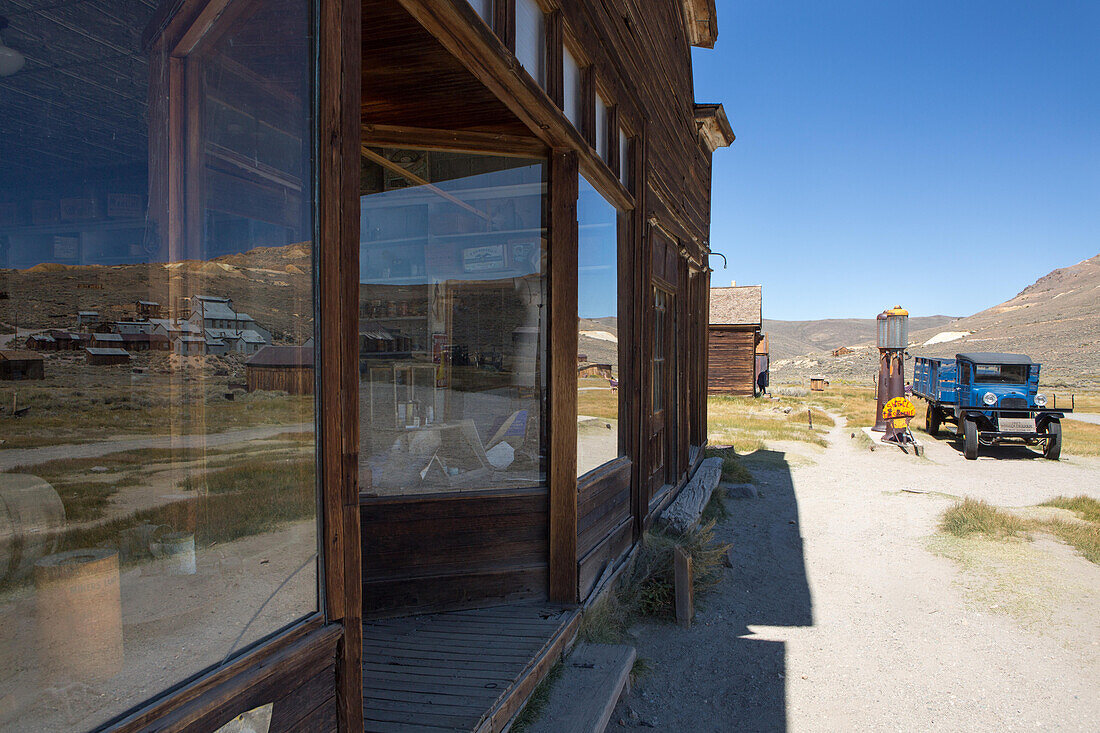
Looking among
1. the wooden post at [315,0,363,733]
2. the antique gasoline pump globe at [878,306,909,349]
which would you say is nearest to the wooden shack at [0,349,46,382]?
the wooden post at [315,0,363,733]

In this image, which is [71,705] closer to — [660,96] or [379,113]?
[379,113]

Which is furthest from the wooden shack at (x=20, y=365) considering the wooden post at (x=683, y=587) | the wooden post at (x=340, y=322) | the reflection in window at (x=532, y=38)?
the wooden post at (x=683, y=587)

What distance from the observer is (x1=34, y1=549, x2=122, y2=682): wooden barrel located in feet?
3.87

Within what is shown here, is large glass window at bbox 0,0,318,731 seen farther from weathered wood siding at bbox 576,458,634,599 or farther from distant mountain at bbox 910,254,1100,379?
distant mountain at bbox 910,254,1100,379

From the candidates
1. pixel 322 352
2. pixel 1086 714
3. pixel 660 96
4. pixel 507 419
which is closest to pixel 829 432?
pixel 660 96

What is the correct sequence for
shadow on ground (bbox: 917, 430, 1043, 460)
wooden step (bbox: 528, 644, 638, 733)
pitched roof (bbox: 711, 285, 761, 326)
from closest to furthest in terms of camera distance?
wooden step (bbox: 528, 644, 638, 733)
shadow on ground (bbox: 917, 430, 1043, 460)
pitched roof (bbox: 711, 285, 761, 326)

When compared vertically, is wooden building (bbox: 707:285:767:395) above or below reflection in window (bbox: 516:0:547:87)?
below

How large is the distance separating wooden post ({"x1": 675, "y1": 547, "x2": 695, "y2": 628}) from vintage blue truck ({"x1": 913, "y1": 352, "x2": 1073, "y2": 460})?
31.6ft

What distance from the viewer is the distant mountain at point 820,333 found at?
373ft

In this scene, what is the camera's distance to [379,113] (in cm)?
Answer: 362

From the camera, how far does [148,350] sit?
1.45 m

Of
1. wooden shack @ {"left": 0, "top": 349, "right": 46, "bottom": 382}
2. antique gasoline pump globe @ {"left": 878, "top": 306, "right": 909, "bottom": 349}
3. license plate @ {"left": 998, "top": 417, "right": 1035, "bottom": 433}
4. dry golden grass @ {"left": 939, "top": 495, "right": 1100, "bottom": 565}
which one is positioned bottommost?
dry golden grass @ {"left": 939, "top": 495, "right": 1100, "bottom": 565}

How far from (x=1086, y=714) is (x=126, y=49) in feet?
16.1

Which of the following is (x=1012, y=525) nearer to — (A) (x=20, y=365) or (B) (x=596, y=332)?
(B) (x=596, y=332)
